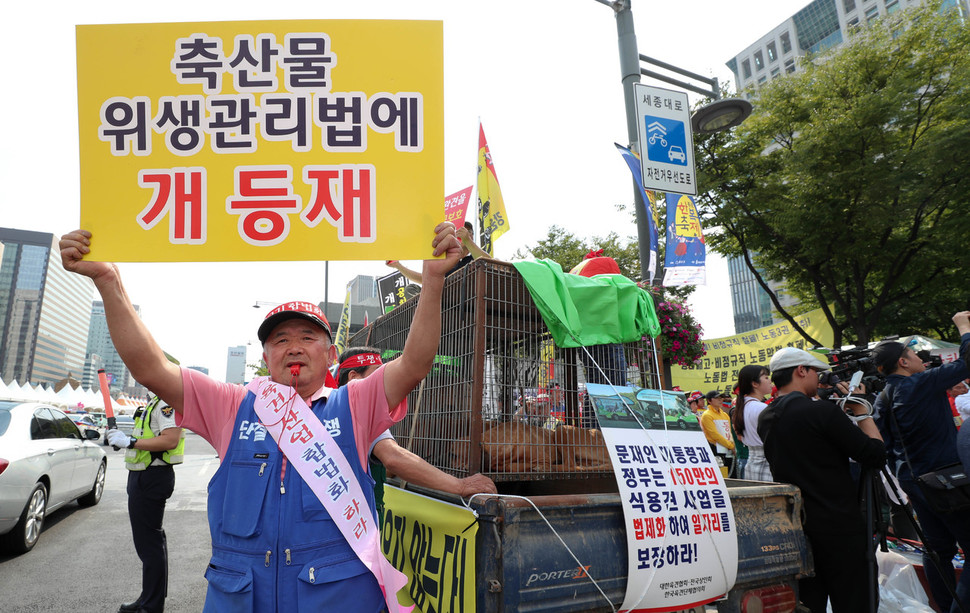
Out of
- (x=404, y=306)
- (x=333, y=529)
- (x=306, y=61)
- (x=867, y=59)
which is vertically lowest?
(x=333, y=529)

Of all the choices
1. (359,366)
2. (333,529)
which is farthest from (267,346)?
(359,366)

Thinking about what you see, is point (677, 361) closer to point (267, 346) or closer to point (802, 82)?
point (267, 346)

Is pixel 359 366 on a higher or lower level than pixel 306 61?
lower

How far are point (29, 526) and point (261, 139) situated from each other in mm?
6770

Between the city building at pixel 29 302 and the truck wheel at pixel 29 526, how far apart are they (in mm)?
123820

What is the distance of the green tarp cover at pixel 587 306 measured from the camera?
117 inches

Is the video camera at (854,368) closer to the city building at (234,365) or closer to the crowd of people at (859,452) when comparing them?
the crowd of people at (859,452)

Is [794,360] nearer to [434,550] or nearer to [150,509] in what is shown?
[434,550]

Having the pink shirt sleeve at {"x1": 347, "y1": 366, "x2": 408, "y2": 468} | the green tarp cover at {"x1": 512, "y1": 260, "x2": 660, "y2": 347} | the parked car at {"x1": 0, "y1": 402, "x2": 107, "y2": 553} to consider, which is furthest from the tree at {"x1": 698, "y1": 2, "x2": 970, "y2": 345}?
the parked car at {"x1": 0, "y1": 402, "x2": 107, "y2": 553}

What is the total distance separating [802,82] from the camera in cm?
1453

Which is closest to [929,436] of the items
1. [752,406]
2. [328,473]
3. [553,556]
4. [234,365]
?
[752,406]

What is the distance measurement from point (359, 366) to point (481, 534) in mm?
1928

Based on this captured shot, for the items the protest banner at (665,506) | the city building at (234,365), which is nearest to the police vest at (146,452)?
the protest banner at (665,506)

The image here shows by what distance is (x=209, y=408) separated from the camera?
84.0 inches
